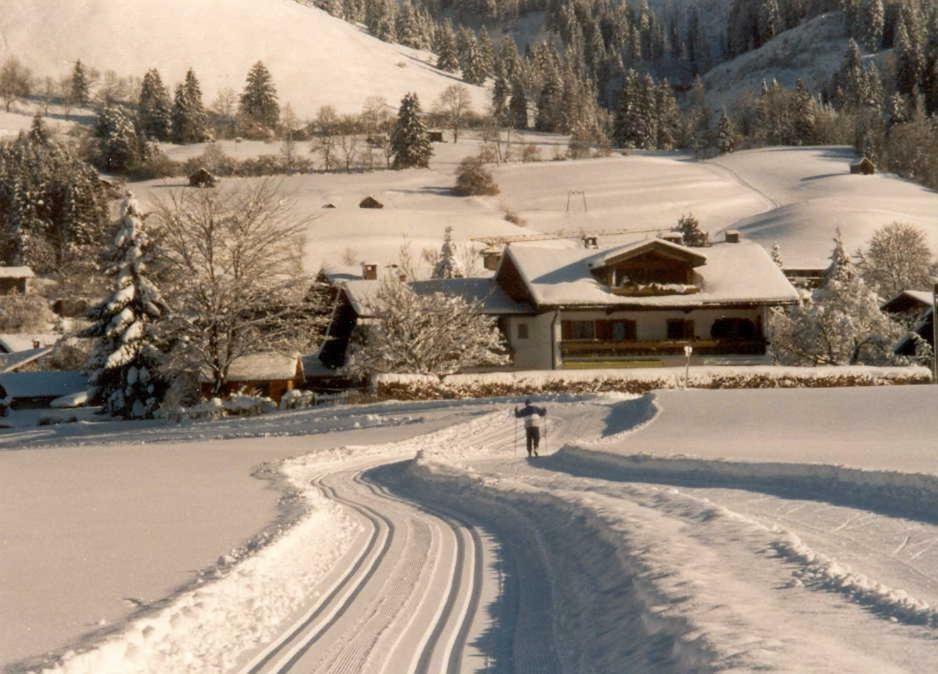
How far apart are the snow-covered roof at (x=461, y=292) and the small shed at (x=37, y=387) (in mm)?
Answer: 23493

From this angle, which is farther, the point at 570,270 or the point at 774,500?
the point at 570,270

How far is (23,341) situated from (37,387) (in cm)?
1780

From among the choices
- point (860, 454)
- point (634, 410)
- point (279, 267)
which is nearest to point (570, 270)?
point (279, 267)

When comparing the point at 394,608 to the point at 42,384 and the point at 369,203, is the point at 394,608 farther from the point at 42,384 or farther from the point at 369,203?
the point at 369,203

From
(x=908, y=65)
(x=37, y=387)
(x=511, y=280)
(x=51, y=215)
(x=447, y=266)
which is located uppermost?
(x=908, y=65)

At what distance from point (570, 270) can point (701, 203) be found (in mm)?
86149

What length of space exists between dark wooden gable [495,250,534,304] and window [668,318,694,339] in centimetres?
715

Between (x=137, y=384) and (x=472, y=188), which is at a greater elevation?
(x=472, y=188)

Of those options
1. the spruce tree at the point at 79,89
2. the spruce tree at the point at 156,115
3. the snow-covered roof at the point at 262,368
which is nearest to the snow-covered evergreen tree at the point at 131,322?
the snow-covered roof at the point at 262,368

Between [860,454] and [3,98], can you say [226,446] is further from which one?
[3,98]

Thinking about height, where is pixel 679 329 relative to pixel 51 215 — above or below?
below

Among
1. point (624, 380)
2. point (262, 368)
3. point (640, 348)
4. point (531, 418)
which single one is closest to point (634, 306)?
point (640, 348)

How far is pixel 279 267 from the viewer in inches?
1950

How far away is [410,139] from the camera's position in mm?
158250
